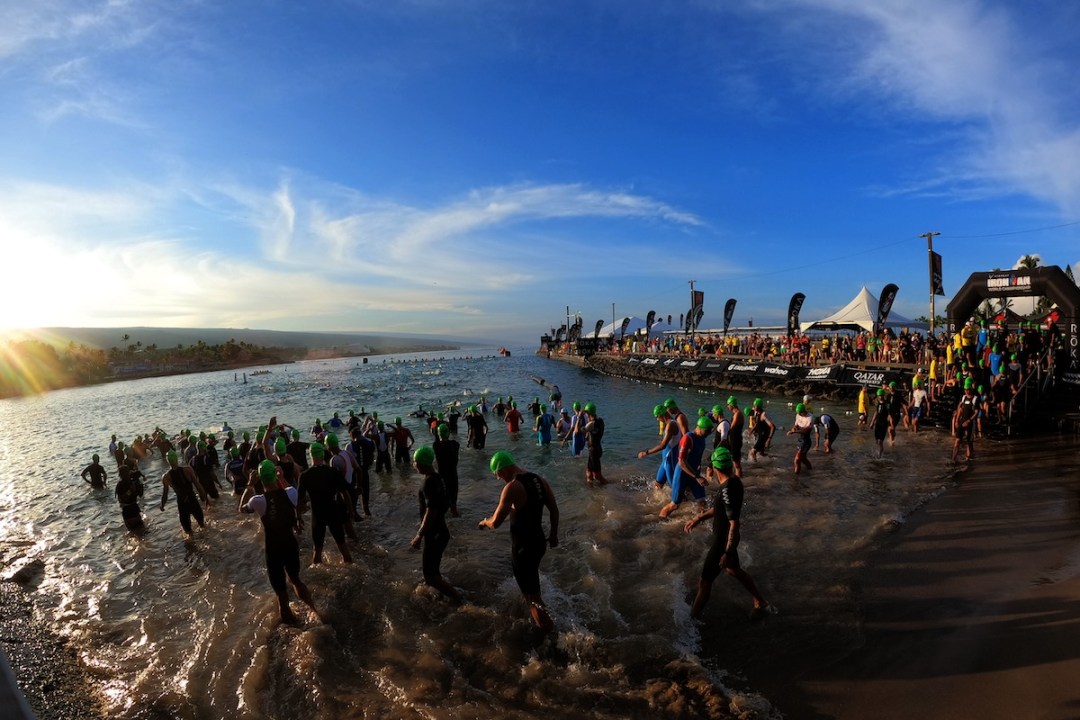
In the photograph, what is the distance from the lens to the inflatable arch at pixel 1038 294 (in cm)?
1400

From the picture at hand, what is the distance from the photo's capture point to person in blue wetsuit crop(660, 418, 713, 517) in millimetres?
8117

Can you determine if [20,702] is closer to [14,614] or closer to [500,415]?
[14,614]

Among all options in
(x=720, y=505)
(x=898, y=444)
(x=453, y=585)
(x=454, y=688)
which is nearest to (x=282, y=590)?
(x=453, y=585)

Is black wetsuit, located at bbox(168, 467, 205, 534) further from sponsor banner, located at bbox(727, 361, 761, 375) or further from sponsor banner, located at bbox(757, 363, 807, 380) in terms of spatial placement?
sponsor banner, located at bbox(727, 361, 761, 375)

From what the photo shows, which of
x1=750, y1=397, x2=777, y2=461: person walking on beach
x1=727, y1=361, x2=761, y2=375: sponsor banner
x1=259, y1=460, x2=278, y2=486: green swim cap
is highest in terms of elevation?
x1=259, y1=460, x2=278, y2=486: green swim cap

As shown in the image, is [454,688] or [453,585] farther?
[453,585]

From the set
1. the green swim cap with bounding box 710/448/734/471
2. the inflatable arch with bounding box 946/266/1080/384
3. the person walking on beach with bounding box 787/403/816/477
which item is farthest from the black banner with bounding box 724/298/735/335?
the green swim cap with bounding box 710/448/734/471

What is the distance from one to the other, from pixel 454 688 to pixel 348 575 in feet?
10.1

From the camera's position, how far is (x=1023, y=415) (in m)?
13.6

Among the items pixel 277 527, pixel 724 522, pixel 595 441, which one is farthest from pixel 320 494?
pixel 595 441

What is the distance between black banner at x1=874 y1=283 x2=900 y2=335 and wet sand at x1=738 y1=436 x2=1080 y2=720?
20096mm

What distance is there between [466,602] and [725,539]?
3.02 m

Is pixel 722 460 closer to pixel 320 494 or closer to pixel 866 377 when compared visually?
pixel 320 494

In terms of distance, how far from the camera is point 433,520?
5828mm
